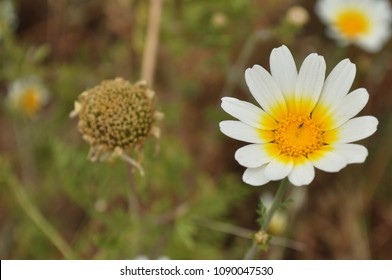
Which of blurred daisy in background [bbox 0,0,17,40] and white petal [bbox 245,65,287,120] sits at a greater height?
blurred daisy in background [bbox 0,0,17,40]

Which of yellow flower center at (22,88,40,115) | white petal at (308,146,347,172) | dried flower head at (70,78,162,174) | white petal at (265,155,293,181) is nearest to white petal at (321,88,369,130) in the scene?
white petal at (308,146,347,172)

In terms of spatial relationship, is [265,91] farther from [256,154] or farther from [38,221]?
[38,221]

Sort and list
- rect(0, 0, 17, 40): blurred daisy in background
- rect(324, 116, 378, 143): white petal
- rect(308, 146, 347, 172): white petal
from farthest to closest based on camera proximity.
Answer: rect(0, 0, 17, 40): blurred daisy in background, rect(324, 116, 378, 143): white petal, rect(308, 146, 347, 172): white petal

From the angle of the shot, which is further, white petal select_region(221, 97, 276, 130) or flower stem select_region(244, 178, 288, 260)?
white petal select_region(221, 97, 276, 130)

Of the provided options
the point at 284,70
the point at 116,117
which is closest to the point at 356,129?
the point at 284,70

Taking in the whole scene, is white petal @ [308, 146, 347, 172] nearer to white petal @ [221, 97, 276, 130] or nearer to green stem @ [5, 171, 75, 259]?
white petal @ [221, 97, 276, 130]

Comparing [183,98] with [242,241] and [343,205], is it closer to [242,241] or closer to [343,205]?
[242,241]

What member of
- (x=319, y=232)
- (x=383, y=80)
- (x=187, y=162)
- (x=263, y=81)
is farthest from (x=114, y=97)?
(x=383, y=80)
